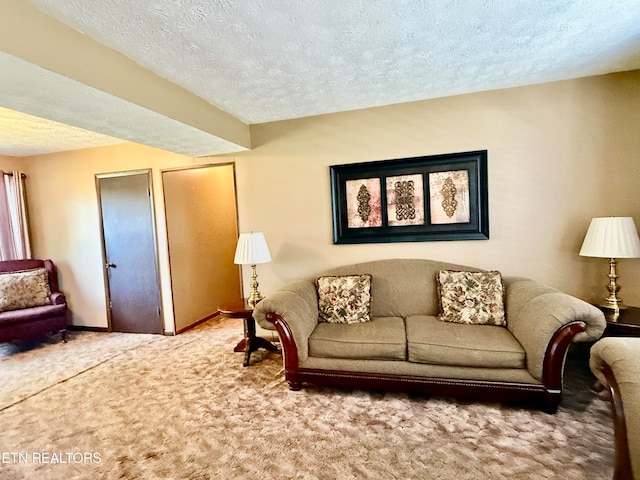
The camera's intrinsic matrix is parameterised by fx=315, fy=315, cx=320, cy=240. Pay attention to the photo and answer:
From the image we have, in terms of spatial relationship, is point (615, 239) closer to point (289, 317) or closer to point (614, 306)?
point (614, 306)

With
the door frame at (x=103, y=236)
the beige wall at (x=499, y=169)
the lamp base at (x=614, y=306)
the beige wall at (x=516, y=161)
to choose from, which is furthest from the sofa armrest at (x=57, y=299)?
the lamp base at (x=614, y=306)

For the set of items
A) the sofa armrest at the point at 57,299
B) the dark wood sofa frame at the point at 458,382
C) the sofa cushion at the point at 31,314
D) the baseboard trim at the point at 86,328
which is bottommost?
the baseboard trim at the point at 86,328

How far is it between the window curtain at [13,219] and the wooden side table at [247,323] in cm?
340

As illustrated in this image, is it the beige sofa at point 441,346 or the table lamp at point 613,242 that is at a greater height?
the table lamp at point 613,242

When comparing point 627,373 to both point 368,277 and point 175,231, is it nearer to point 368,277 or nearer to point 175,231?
point 368,277

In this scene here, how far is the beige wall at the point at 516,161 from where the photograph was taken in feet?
8.63

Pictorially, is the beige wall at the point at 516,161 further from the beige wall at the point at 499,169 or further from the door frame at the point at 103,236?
the door frame at the point at 103,236

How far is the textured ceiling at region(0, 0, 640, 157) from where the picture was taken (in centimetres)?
157

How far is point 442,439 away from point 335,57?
8.09 ft

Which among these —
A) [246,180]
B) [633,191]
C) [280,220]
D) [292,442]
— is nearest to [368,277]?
[280,220]

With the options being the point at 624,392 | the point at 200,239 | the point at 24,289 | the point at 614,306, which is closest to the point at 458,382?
the point at 624,392

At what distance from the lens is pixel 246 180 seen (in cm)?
351

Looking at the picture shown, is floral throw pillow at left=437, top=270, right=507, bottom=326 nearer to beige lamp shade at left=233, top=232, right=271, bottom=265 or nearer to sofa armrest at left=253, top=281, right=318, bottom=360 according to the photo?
sofa armrest at left=253, top=281, right=318, bottom=360

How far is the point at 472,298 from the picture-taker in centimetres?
256
